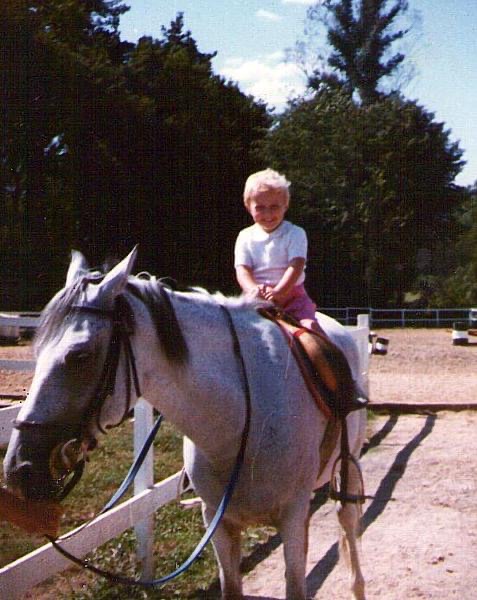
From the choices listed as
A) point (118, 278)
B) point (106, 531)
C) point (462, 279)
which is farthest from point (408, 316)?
point (118, 278)

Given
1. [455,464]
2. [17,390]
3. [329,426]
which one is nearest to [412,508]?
[455,464]

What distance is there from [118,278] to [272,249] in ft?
4.11

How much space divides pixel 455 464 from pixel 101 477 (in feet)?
12.3

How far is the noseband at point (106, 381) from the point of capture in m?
2.37

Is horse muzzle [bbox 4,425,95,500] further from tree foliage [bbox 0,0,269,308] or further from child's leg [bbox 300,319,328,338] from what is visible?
tree foliage [bbox 0,0,269,308]

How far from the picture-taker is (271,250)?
3611mm

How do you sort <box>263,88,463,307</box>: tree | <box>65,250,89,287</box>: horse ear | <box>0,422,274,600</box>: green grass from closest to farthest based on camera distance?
<box>65,250,89,287</box>: horse ear
<box>0,422,274,600</box>: green grass
<box>263,88,463,307</box>: tree

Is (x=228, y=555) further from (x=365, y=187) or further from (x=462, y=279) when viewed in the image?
(x=365, y=187)

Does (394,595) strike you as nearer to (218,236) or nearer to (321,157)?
(218,236)

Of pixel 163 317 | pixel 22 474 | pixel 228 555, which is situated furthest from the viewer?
pixel 228 555

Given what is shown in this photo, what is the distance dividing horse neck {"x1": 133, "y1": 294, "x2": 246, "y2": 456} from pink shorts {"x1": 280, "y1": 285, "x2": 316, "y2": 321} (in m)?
0.72

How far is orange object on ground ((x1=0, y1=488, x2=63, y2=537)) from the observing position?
2387mm

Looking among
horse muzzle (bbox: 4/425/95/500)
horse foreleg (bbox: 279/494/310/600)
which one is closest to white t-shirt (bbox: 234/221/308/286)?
horse foreleg (bbox: 279/494/310/600)

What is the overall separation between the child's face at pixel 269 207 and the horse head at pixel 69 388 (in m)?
A: 1.25
